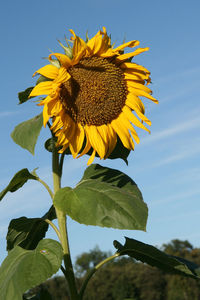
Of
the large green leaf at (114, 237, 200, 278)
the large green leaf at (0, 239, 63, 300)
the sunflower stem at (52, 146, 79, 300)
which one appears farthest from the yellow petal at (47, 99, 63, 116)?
the large green leaf at (114, 237, 200, 278)

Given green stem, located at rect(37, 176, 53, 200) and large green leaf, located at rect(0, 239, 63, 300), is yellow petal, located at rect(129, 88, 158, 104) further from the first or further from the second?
large green leaf, located at rect(0, 239, 63, 300)

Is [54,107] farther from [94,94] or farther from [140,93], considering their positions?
[140,93]

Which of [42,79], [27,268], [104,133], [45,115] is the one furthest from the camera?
[104,133]

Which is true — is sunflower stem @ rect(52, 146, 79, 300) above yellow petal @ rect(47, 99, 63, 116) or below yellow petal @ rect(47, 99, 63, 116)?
below

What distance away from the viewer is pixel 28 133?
2961mm

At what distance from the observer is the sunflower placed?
2.87 meters

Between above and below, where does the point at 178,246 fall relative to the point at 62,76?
above

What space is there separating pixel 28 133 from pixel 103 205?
2.35ft

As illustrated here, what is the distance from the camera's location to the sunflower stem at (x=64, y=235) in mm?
2988

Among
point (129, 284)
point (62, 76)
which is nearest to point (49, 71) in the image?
point (62, 76)

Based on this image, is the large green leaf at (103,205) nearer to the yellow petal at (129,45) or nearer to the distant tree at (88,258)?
the yellow petal at (129,45)

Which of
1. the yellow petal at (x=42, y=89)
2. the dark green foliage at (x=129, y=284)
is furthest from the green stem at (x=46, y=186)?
the dark green foliage at (x=129, y=284)

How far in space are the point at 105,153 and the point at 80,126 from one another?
0.89ft

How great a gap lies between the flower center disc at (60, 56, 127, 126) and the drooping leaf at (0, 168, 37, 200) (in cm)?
51
